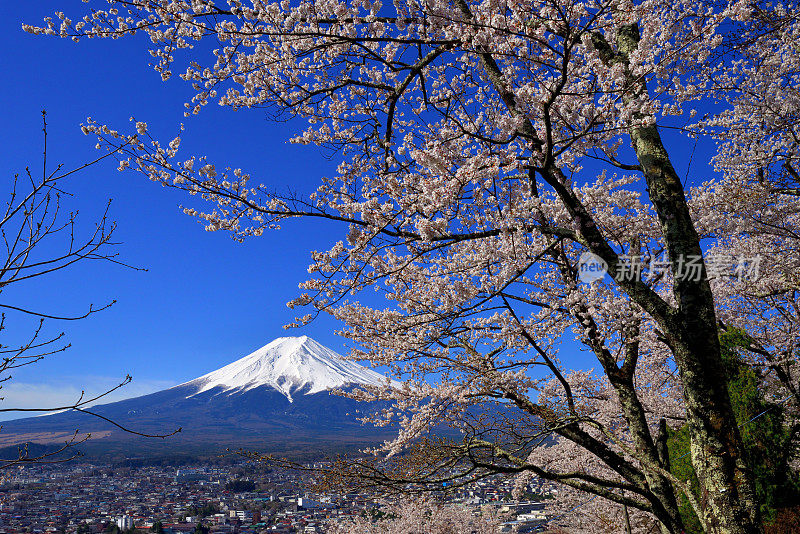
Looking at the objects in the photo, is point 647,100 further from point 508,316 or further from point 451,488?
point 451,488

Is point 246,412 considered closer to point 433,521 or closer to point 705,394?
point 433,521

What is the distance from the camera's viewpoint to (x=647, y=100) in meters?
3.28

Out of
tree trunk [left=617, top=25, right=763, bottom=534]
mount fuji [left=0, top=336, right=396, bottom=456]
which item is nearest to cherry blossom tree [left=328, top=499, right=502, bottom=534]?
tree trunk [left=617, top=25, right=763, bottom=534]

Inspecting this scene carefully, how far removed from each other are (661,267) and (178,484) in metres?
58.3

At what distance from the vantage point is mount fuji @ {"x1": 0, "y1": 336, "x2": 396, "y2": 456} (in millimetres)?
104625

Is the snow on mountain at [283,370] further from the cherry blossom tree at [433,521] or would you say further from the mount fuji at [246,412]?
the cherry blossom tree at [433,521]

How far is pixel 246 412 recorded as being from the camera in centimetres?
14488

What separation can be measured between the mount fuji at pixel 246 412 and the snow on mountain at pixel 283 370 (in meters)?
0.41

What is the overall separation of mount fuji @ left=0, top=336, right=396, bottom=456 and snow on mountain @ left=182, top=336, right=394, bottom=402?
0.41 m

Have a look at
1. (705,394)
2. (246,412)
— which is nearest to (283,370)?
(246,412)

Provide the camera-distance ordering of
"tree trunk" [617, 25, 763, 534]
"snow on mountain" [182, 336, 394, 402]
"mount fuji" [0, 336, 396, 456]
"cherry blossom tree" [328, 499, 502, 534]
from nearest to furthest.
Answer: "tree trunk" [617, 25, 763, 534]
"cherry blossom tree" [328, 499, 502, 534]
"mount fuji" [0, 336, 396, 456]
"snow on mountain" [182, 336, 394, 402]

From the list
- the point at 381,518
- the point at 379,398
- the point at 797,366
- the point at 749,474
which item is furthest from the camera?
the point at 381,518

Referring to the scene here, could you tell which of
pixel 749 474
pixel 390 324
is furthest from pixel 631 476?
pixel 390 324

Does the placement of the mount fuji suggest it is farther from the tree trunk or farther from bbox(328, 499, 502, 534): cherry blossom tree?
the tree trunk
